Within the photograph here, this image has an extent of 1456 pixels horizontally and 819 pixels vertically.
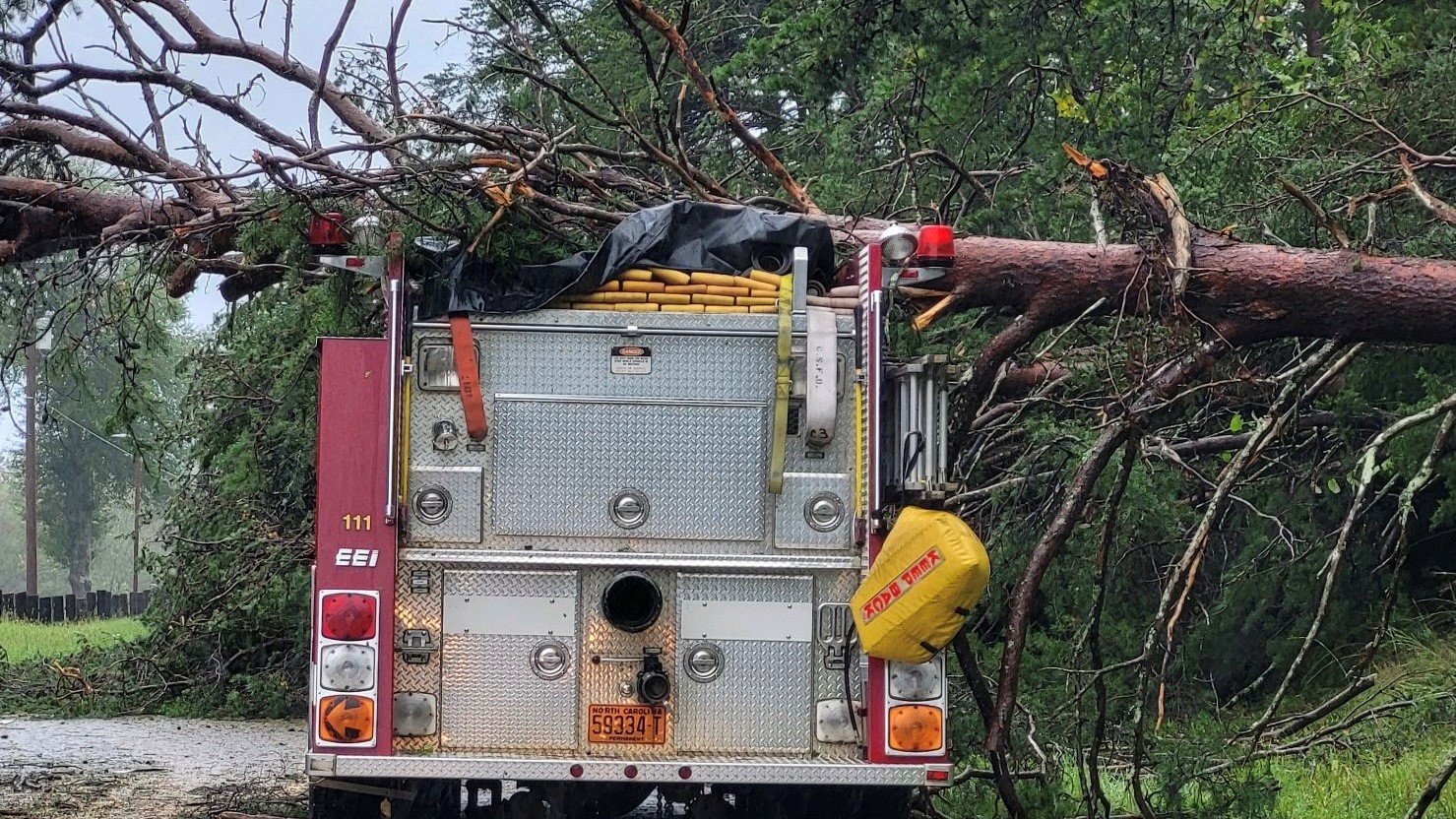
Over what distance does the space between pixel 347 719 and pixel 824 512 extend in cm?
183

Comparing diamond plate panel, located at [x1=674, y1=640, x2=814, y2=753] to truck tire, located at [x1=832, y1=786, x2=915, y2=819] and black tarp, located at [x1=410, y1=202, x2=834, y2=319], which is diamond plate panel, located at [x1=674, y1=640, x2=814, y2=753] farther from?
black tarp, located at [x1=410, y1=202, x2=834, y2=319]

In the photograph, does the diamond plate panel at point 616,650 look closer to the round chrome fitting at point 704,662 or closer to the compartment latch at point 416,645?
the round chrome fitting at point 704,662

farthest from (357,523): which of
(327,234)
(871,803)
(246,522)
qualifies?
(246,522)

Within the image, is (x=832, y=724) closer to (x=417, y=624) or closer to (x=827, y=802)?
(x=827, y=802)

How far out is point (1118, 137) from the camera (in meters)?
13.6

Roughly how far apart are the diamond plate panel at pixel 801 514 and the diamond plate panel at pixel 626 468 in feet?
0.26

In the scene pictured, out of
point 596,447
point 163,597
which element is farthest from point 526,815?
point 163,597

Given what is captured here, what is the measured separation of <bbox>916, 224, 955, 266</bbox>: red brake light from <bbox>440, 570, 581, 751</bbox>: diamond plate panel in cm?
197

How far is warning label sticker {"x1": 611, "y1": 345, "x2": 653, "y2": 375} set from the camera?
640 centimetres

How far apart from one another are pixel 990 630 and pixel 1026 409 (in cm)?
168

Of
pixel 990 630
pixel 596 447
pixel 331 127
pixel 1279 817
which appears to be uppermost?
pixel 331 127

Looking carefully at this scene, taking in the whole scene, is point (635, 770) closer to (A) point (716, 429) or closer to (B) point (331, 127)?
(A) point (716, 429)

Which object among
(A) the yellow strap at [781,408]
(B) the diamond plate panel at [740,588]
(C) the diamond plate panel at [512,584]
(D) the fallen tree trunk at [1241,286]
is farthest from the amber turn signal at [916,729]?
(D) the fallen tree trunk at [1241,286]

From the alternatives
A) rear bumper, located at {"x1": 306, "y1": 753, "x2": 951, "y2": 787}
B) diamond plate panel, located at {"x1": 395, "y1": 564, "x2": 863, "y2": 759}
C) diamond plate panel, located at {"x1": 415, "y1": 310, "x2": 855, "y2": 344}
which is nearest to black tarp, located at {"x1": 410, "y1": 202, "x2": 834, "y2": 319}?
diamond plate panel, located at {"x1": 415, "y1": 310, "x2": 855, "y2": 344}
